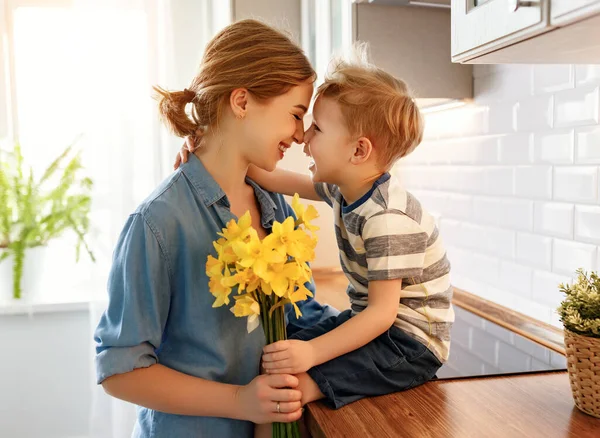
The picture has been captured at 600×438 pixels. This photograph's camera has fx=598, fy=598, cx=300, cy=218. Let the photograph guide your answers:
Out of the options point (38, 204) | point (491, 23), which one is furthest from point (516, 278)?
point (38, 204)

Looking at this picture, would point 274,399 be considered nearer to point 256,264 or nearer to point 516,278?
point 256,264

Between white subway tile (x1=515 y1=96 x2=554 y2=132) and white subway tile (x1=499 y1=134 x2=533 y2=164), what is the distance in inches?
1.0

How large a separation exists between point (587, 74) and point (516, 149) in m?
0.31

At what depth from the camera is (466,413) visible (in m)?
0.96

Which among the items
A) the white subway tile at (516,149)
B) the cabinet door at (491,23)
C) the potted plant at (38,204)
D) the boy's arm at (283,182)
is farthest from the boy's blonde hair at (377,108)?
the potted plant at (38,204)

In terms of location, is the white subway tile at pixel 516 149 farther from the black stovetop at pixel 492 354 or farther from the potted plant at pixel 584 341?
the potted plant at pixel 584 341

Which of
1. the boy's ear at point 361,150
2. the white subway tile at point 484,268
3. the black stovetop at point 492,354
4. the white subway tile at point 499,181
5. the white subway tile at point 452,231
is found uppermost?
the boy's ear at point 361,150

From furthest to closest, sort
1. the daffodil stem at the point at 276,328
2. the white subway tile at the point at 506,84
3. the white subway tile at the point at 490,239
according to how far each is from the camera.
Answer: the white subway tile at the point at 490,239 < the white subway tile at the point at 506,84 < the daffodil stem at the point at 276,328

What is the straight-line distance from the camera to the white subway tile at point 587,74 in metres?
1.29

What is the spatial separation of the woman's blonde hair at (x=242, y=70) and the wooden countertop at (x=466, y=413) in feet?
1.91

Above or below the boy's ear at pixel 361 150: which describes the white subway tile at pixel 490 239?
below

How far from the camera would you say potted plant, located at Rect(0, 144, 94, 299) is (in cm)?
235

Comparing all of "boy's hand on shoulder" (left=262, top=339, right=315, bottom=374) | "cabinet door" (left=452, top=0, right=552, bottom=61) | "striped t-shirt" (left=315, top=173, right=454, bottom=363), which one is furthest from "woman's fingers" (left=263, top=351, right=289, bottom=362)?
"cabinet door" (left=452, top=0, right=552, bottom=61)

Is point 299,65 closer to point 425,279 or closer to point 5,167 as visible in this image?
point 425,279
